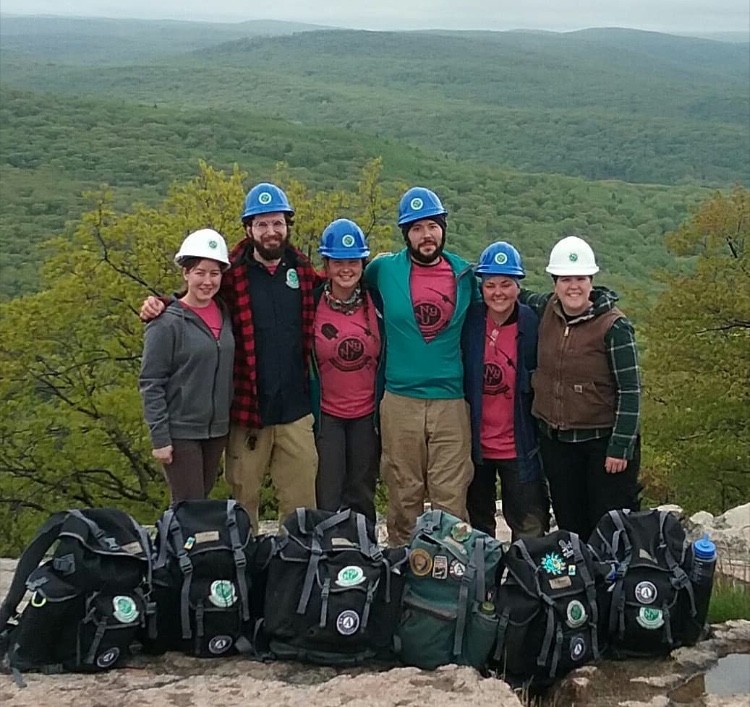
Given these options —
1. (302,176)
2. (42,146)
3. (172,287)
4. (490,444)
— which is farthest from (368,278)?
(42,146)

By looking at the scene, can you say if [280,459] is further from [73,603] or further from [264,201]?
[73,603]

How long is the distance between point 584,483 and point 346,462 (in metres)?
1.38

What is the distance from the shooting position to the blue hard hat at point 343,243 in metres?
5.37

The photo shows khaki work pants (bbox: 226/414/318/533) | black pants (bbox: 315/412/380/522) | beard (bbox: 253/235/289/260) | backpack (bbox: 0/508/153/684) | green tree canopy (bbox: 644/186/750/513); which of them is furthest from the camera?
green tree canopy (bbox: 644/186/750/513)

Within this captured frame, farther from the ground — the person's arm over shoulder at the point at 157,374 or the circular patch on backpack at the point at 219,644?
the person's arm over shoulder at the point at 157,374

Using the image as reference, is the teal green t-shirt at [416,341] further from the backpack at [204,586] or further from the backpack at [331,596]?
the backpack at [204,586]

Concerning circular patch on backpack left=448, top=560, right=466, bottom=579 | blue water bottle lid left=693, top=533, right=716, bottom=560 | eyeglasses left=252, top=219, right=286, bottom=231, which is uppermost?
eyeglasses left=252, top=219, right=286, bottom=231

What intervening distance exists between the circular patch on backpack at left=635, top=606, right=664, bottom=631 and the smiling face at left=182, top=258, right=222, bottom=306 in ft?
8.81

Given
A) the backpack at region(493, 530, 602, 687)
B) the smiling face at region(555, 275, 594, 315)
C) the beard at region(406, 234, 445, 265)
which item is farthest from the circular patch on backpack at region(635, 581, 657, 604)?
the beard at region(406, 234, 445, 265)

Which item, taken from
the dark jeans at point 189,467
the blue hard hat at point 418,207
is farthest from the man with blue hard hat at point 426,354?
the dark jeans at point 189,467

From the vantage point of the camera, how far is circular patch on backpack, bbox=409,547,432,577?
445 cm

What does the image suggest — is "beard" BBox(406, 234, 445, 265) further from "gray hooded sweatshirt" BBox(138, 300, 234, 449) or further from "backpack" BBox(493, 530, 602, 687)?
"backpack" BBox(493, 530, 602, 687)

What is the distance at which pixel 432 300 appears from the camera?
5.37 metres

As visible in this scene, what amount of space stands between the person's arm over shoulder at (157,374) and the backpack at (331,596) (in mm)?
999
